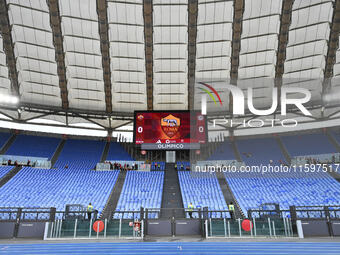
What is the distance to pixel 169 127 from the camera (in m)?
29.5

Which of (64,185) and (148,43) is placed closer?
(148,43)

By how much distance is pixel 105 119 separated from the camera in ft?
123

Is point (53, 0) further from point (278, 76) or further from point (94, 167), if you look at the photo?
point (278, 76)

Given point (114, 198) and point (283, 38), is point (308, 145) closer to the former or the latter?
point (283, 38)

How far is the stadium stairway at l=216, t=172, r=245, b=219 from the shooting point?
65.4 feet

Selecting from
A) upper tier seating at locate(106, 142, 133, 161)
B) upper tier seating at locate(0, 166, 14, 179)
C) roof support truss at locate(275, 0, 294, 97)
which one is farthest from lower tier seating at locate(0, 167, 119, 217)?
roof support truss at locate(275, 0, 294, 97)

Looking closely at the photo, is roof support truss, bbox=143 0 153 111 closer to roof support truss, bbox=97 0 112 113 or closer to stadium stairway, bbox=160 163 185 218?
roof support truss, bbox=97 0 112 113

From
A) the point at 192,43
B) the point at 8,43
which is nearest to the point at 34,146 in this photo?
the point at 8,43

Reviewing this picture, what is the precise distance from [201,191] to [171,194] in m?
2.77

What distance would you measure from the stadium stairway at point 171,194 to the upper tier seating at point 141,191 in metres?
0.50

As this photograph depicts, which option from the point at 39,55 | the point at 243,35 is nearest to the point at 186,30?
the point at 243,35

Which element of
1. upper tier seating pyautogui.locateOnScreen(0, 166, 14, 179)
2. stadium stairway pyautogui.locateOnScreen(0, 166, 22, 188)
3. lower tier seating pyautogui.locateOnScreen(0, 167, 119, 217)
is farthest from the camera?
upper tier seating pyautogui.locateOnScreen(0, 166, 14, 179)

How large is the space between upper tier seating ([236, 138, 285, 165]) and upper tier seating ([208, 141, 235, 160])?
127cm

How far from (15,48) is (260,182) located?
2680 centimetres
